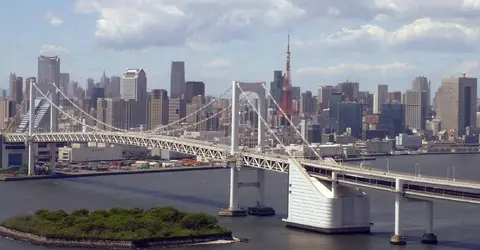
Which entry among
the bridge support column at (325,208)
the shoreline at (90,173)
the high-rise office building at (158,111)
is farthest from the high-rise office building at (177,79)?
the bridge support column at (325,208)

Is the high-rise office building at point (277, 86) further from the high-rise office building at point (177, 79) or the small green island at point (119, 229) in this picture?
the small green island at point (119, 229)

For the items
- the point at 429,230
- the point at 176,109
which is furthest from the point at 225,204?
the point at 176,109

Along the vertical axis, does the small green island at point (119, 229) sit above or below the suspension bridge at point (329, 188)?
below

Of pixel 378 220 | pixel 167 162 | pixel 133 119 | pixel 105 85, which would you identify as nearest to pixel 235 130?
pixel 378 220

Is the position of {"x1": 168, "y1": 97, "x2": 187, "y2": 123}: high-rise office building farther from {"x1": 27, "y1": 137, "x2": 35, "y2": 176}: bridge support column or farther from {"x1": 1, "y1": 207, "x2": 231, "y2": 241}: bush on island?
{"x1": 1, "y1": 207, "x2": 231, "y2": 241}: bush on island

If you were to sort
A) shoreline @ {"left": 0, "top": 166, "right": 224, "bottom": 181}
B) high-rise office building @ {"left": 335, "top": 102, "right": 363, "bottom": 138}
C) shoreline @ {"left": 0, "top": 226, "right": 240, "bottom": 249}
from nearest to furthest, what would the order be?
shoreline @ {"left": 0, "top": 226, "right": 240, "bottom": 249} < shoreline @ {"left": 0, "top": 166, "right": 224, "bottom": 181} < high-rise office building @ {"left": 335, "top": 102, "right": 363, "bottom": 138}

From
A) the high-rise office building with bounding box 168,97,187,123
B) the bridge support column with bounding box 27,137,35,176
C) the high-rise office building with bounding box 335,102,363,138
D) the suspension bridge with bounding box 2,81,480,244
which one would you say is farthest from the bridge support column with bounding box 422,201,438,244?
the high-rise office building with bounding box 335,102,363,138

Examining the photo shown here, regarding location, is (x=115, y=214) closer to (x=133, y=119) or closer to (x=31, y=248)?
(x=31, y=248)
